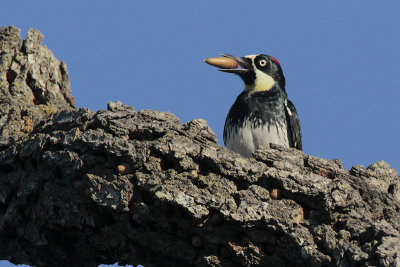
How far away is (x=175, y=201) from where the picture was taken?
4.75 metres

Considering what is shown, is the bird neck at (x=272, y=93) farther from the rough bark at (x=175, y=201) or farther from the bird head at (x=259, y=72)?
the rough bark at (x=175, y=201)

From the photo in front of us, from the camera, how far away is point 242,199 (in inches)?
193

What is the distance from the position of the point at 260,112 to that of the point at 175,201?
11.2 feet

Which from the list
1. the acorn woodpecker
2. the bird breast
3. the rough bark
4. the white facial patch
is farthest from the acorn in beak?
the rough bark

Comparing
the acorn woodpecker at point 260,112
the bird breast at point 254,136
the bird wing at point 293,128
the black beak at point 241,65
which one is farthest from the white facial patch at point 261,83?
the bird breast at point 254,136

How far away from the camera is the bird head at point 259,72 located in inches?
333

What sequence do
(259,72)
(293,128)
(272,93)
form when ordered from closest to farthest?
(293,128), (272,93), (259,72)

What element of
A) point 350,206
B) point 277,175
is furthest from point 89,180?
point 350,206

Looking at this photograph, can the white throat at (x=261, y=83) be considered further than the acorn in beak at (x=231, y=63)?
Yes

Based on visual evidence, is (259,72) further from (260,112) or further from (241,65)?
(260,112)

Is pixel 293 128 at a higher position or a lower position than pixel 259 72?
lower

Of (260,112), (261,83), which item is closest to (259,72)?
(261,83)

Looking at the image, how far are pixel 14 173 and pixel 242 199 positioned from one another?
1.98m

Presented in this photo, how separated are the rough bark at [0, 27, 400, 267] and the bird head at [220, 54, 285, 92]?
3.06m
